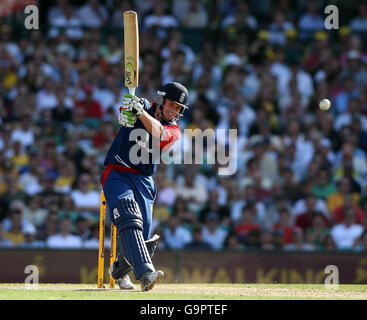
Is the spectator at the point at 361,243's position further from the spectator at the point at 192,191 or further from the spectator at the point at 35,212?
the spectator at the point at 35,212

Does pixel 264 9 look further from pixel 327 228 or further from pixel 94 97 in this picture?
pixel 327 228

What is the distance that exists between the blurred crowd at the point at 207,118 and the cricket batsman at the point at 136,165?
4.29 m

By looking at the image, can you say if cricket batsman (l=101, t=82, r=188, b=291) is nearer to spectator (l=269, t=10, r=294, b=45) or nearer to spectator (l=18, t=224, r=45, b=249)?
Answer: spectator (l=18, t=224, r=45, b=249)

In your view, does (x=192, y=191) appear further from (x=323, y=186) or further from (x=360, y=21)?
(x=360, y=21)

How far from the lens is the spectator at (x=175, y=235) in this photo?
43.1 ft

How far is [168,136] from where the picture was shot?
8484 mm

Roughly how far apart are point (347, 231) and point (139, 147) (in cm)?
596

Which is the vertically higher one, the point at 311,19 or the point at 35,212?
the point at 311,19

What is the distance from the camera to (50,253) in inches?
450

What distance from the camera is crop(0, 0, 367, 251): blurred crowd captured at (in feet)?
43.9

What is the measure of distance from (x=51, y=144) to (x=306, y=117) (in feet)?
14.6

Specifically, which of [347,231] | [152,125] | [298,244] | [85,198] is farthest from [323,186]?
[152,125]
